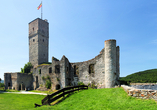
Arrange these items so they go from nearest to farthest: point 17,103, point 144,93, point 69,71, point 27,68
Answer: point 144,93 < point 17,103 < point 69,71 < point 27,68

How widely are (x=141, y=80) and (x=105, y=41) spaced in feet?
27.0

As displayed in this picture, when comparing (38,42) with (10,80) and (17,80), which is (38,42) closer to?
(17,80)

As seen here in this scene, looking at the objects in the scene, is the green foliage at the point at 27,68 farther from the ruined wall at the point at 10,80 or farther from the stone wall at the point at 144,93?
the stone wall at the point at 144,93

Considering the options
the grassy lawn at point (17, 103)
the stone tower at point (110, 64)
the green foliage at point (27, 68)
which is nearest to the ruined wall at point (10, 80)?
the green foliage at point (27, 68)

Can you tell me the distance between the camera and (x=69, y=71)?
25453 millimetres

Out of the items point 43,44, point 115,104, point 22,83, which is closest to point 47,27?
point 43,44

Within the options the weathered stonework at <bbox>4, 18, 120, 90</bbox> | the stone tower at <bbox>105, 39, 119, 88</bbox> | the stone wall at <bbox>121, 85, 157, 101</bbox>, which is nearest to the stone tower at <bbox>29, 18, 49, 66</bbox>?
the weathered stonework at <bbox>4, 18, 120, 90</bbox>

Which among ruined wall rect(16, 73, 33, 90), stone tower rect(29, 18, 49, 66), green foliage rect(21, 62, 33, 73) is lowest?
ruined wall rect(16, 73, 33, 90)

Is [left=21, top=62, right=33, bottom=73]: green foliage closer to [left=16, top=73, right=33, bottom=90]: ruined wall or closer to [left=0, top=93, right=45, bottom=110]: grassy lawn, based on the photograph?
[left=16, top=73, right=33, bottom=90]: ruined wall

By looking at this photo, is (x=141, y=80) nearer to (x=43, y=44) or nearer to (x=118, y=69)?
(x=118, y=69)

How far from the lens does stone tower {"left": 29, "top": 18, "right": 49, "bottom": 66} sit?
42.8 meters

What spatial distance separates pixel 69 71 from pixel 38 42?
23741mm

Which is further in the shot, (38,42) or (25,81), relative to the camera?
(38,42)

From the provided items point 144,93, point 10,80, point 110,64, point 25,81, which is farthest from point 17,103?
point 10,80
